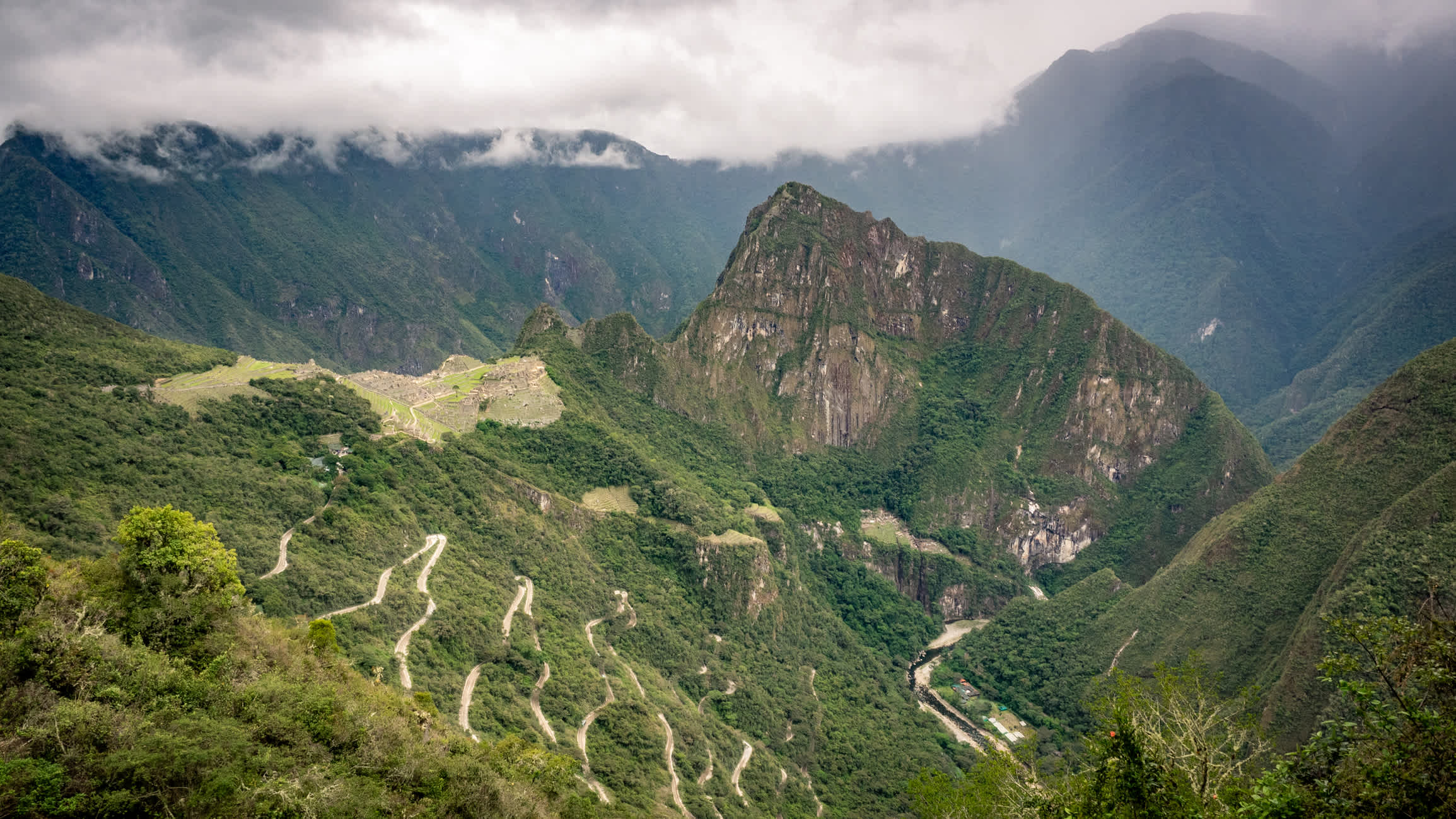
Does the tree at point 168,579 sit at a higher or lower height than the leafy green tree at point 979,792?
higher

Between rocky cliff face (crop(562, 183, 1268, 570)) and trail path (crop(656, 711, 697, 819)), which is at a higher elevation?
rocky cliff face (crop(562, 183, 1268, 570))

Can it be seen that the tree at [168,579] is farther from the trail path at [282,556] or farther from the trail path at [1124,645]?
the trail path at [1124,645]

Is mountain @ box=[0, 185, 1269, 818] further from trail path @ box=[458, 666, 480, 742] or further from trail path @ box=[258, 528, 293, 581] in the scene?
trail path @ box=[458, 666, 480, 742]

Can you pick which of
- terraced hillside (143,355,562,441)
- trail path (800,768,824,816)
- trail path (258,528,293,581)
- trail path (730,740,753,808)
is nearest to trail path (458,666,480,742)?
trail path (258,528,293,581)

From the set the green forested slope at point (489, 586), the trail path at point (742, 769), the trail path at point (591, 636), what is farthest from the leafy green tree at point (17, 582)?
the trail path at point (742, 769)

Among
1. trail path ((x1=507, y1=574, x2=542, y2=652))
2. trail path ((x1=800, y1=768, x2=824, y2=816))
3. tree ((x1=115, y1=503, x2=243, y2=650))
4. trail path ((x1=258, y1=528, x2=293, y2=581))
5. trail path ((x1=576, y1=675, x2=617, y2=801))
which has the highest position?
tree ((x1=115, y1=503, x2=243, y2=650))

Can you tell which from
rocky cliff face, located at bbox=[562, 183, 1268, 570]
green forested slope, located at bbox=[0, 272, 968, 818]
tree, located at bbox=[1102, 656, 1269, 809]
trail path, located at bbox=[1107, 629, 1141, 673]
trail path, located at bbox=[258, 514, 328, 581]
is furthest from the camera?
rocky cliff face, located at bbox=[562, 183, 1268, 570]

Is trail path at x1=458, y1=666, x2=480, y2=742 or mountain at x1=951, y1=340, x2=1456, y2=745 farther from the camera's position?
mountain at x1=951, y1=340, x2=1456, y2=745

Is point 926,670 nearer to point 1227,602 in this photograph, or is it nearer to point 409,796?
point 1227,602
